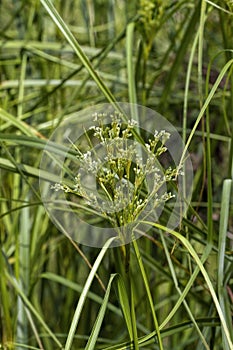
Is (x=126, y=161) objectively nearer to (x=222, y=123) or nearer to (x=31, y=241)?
(x=31, y=241)

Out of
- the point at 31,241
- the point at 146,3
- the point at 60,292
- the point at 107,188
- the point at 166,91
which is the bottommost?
the point at 60,292

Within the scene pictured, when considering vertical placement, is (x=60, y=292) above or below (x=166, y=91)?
below

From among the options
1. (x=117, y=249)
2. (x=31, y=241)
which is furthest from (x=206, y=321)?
(x=31, y=241)

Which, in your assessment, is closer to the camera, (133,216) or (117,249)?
(133,216)

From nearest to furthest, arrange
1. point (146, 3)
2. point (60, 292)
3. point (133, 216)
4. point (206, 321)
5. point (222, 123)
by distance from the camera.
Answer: point (133, 216)
point (206, 321)
point (146, 3)
point (222, 123)
point (60, 292)

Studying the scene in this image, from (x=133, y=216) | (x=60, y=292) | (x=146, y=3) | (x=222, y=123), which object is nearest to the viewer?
(x=133, y=216)

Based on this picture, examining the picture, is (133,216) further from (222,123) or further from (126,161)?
(222,123)
